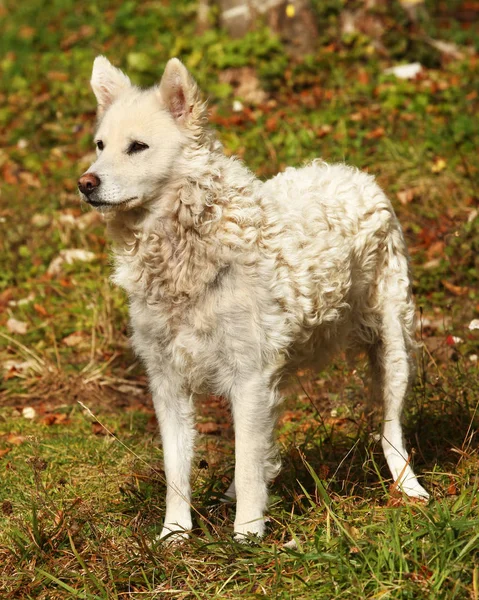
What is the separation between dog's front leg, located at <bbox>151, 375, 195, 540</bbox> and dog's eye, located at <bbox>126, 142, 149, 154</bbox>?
3.40 ft

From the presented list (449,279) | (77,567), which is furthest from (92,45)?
(77,567)

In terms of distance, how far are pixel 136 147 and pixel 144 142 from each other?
4cm

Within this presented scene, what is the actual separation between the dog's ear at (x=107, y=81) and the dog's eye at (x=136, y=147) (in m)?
0.43

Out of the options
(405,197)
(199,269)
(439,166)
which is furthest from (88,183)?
(439,166)

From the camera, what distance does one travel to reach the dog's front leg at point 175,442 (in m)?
4.00

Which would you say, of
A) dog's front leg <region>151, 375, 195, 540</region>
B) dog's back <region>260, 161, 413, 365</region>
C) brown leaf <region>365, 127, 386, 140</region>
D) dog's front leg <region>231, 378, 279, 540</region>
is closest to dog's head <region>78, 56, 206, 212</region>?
dog's back <region>260, 161, 413, 365</region>

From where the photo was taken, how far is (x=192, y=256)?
12.7ft

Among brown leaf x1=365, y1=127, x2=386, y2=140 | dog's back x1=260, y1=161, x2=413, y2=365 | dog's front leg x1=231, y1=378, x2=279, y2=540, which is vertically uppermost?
dog's back x1=260, y1=161, x2=413, y2=365

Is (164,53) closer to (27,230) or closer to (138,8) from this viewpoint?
(138,8)

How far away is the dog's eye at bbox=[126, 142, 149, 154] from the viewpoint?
3836 millimetres

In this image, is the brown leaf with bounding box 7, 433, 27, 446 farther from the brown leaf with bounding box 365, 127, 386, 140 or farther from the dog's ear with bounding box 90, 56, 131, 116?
the brown leaf with bounding box 365, 127, 386, 140

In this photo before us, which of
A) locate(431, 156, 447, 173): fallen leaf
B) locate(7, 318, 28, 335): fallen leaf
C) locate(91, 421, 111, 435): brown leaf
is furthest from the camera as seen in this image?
locate(431, 156, 447, 173): fallen leaf

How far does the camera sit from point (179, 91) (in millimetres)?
3834

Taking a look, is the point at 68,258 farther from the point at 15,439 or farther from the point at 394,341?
the point at 394,341
